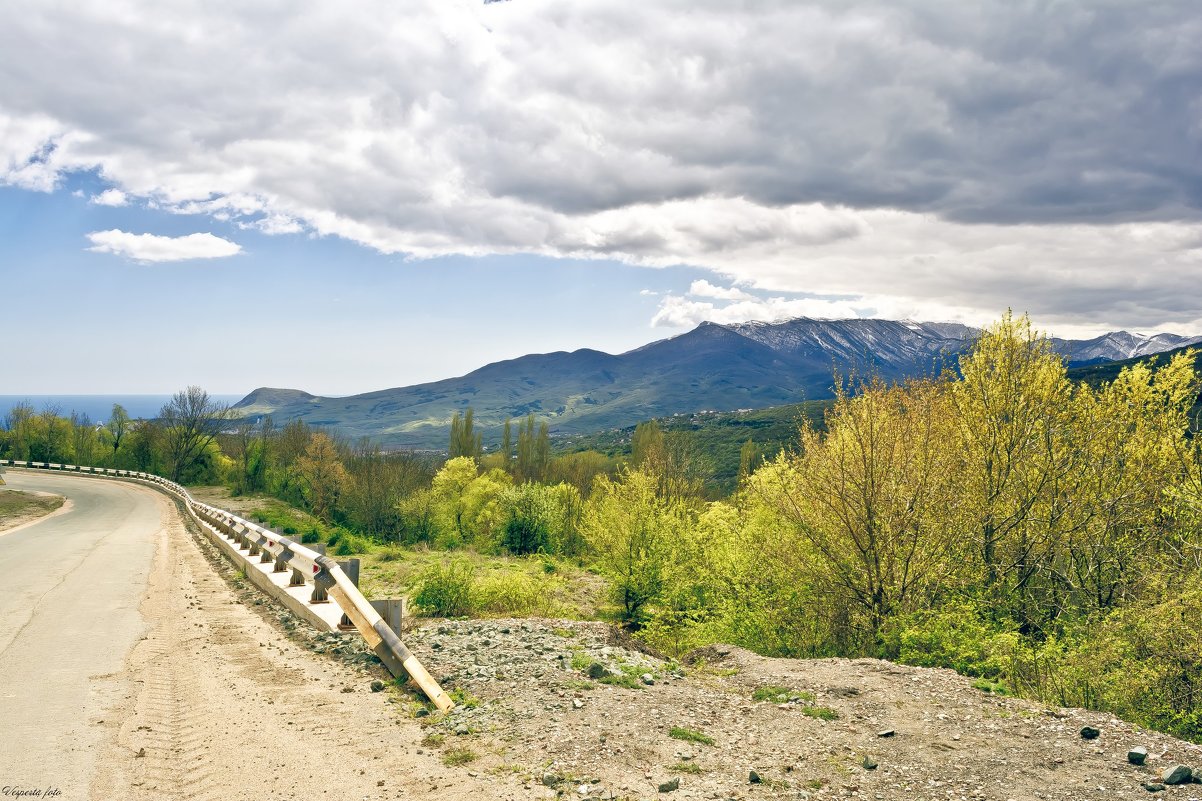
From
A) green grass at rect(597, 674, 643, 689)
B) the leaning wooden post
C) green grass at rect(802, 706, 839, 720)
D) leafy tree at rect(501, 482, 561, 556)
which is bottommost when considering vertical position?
leafy tree at rect(501, 482, 561, 556)

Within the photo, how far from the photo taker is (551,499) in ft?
168

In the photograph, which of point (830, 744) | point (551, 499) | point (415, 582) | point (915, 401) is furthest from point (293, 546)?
point (551, 499)

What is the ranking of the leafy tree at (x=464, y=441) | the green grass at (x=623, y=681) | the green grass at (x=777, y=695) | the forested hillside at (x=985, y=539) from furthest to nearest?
1. the leafy tree at (x=464, y=441)
2. the forested hillside at (x=985, y=539)
3. the green grass at (x=623, y=681)
4. the green grass at (x=777, y=695)

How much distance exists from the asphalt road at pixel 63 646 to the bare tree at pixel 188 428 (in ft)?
187

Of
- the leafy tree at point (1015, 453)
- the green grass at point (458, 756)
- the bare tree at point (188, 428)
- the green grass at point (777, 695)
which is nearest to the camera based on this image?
the green grass at point (458, 756)

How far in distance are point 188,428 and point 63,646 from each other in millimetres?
79819

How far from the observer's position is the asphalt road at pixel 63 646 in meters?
6.74

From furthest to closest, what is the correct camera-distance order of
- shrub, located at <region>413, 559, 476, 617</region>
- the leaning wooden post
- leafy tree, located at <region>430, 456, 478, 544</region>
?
leafy tree, located at <region>430, 456, 478, 544</region> < shrub, located at <region>413, 559, 476, 617</region> < the leaning wooden post

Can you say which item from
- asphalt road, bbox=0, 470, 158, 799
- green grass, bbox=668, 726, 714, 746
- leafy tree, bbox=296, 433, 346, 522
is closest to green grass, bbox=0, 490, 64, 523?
asphalt road, bbox=0, 470, 158, 799

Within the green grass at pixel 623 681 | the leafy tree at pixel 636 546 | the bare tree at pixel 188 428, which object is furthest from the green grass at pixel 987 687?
the bare tree at pixel 188 428

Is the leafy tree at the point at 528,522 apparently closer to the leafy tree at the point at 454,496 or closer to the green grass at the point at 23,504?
the leafy tree at the point at 454,496

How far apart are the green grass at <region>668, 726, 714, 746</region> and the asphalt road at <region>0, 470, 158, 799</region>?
589cm

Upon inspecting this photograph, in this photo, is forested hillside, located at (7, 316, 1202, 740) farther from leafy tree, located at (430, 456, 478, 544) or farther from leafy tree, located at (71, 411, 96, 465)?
leafy tree, located at (71, 411, 96, 465)

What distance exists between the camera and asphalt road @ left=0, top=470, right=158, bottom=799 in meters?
6.74
